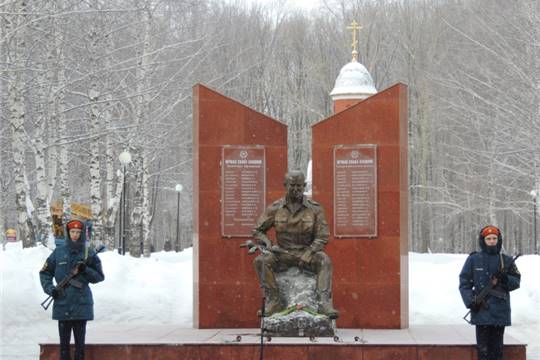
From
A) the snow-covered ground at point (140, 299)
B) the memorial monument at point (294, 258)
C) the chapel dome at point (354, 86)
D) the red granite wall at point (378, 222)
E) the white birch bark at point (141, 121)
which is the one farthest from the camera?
the chapel dome at point (354, 86)

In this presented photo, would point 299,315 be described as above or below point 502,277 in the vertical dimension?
below

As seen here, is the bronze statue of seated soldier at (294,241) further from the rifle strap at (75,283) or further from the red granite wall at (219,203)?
the rifle strap at (75,283)

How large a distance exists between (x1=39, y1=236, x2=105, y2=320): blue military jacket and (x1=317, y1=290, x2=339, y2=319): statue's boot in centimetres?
342

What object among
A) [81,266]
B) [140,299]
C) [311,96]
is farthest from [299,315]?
[311,96]

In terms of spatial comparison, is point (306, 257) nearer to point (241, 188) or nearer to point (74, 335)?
point (241, 188)

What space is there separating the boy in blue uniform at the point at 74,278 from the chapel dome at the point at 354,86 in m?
25.7

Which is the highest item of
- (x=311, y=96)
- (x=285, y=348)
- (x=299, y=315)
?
(x=311, y=96)

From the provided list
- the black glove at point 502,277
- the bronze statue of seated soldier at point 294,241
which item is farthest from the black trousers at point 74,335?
the black glove at point 502,277

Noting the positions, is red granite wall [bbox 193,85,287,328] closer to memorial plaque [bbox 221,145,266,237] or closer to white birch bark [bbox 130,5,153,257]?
memorial plaque [bbox 221,145,266,237]

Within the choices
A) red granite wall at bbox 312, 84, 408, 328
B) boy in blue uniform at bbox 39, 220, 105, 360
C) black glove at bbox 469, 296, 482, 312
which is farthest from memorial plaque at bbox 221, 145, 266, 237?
black glove at bbox 469, 296, 482, 312

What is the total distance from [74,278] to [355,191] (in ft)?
18.9

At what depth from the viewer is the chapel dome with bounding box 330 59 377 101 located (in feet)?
120

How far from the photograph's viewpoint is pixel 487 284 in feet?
Result: 37.4

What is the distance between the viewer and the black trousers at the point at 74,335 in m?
11.7
